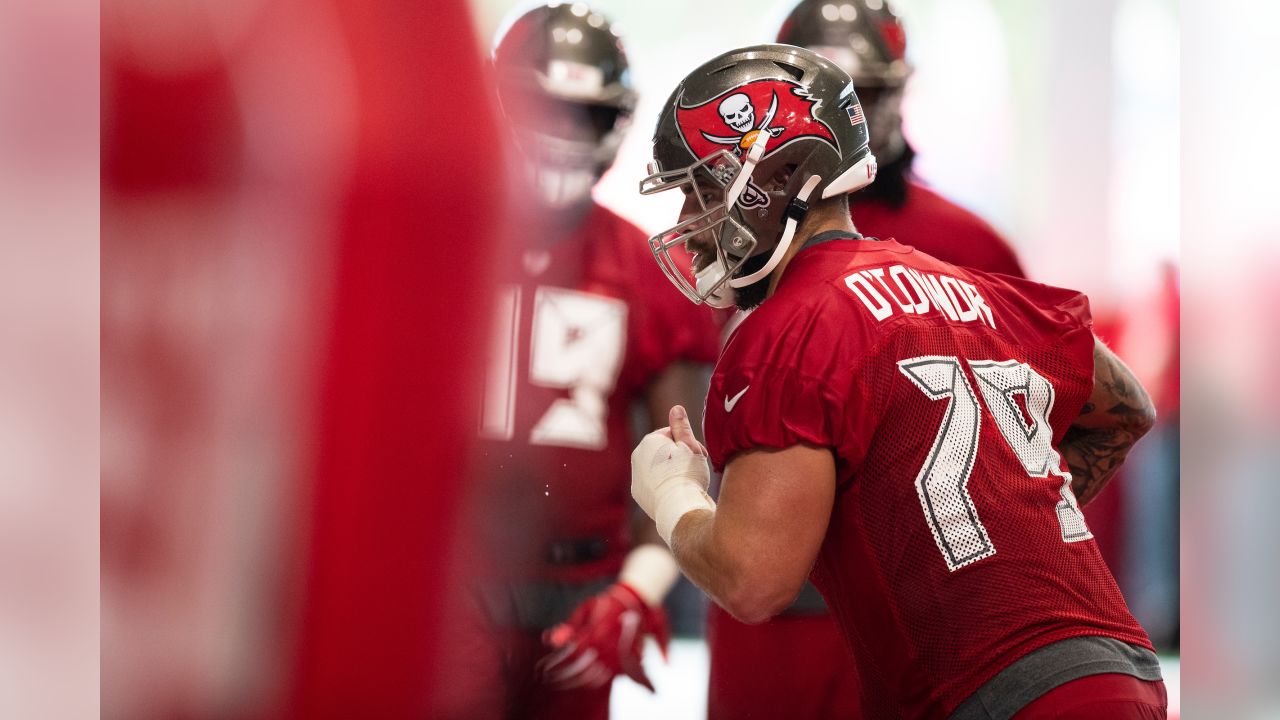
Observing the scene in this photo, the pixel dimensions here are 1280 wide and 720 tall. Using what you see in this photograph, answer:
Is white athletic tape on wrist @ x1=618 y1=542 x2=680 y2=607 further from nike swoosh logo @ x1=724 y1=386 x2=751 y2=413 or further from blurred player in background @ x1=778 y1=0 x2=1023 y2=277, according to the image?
nike swoosh logo @ x1=724 y1=386 x2=751 y2=413

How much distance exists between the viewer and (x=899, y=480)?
4.66 ft

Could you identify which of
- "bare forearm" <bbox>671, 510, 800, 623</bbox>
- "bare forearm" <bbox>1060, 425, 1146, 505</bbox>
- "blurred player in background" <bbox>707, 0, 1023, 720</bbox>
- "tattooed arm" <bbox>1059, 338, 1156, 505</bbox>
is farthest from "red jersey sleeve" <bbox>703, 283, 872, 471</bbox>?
"blurred player in background" <bbox>707, 0, 1023, 720</bbox>

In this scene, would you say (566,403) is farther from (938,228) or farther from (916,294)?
(916,294)

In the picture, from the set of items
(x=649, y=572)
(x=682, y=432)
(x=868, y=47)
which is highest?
(x=868, y=47)

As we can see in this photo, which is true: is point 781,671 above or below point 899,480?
below

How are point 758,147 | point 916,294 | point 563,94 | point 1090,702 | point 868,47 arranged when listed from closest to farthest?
1. point 1090,702
2. point 916,294
3. point 758,147
4. point 563,94
5. point 868,47

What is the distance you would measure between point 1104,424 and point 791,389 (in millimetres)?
743

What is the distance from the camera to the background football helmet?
64.0 inches

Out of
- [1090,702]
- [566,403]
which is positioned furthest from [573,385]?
[1090,702]

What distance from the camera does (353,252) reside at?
2.46m

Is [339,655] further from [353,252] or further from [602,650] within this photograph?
[353,252]

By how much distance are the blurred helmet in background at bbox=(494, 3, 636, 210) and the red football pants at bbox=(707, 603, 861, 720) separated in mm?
1059
